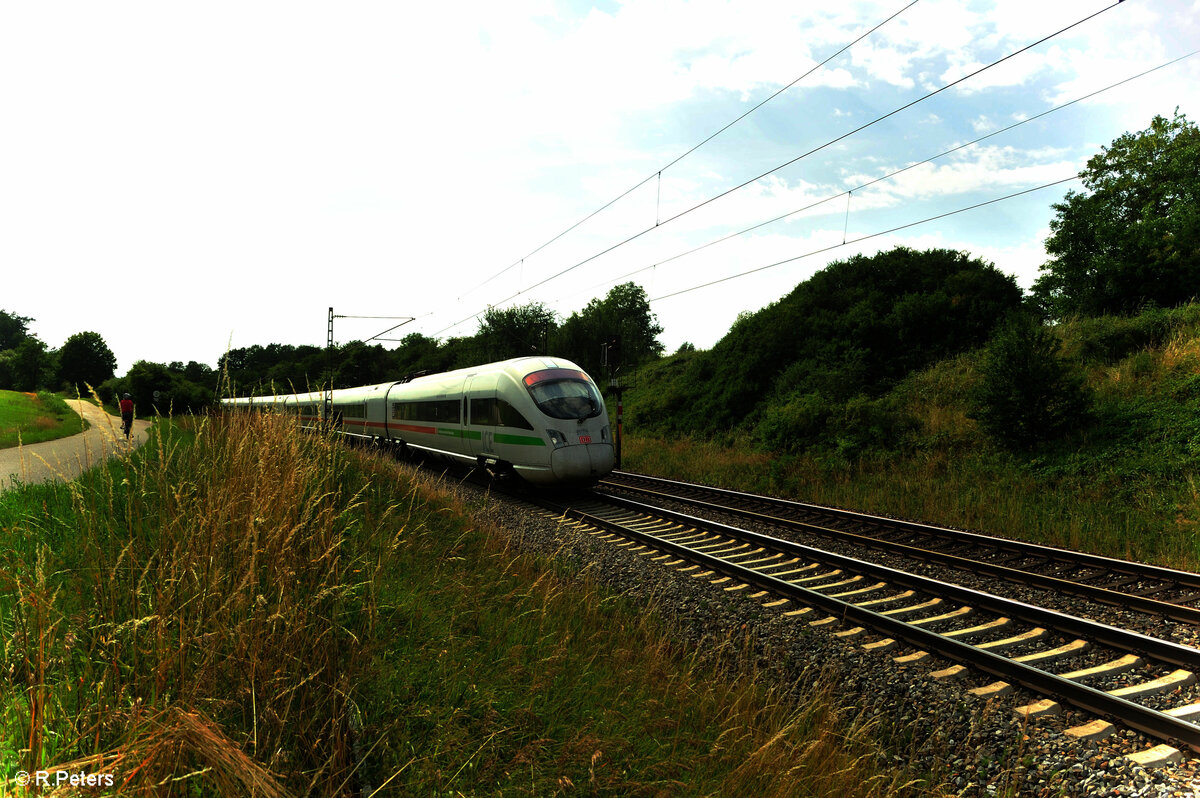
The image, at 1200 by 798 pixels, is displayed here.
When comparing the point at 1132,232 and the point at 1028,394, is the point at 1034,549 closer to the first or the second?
the point at 1028,394

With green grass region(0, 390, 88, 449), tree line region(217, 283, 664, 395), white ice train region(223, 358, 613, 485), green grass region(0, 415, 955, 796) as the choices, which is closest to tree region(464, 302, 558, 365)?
tree line region(217, 283, 664, 395)

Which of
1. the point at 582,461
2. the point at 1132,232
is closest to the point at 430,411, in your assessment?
the point at 582,461

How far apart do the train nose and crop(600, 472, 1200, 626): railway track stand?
6.42 ft

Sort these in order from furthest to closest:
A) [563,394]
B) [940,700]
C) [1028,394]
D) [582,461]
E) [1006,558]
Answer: [1028,394]
[563,394]
[582,461]
[1006,558]
[940,700]

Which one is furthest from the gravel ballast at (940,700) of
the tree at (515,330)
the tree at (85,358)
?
the tree at (85,358)

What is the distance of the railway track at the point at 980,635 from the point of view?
408cm

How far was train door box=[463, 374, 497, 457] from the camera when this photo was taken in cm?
1284

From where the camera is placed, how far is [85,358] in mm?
62625

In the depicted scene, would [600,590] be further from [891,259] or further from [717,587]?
[891,259]

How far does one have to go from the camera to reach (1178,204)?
941 inches

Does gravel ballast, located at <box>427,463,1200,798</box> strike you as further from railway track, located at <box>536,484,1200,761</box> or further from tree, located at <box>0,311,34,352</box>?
tree, located at <box>0,311,34,352</box>

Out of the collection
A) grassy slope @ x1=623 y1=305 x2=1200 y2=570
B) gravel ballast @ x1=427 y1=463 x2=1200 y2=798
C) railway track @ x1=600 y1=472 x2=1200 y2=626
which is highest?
grassy slope @ x1=623 y1=305 x2=1200 y2=570

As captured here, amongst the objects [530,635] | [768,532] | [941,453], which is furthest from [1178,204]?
[530,635]

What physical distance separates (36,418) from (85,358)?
184 feet
